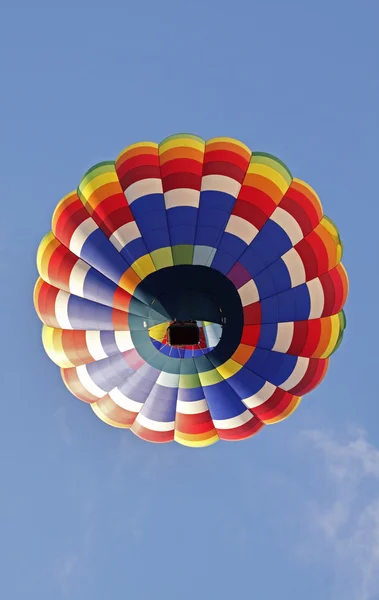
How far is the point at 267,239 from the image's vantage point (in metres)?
15.7

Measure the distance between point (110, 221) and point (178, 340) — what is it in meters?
2.36

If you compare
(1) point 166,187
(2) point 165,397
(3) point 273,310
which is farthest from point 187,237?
(2) point 165,397

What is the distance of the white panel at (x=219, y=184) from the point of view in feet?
51.3

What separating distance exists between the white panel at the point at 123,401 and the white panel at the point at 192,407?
717 millimetres

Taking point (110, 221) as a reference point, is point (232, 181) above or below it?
above

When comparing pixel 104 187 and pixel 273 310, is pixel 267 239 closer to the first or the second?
pixel 273 310

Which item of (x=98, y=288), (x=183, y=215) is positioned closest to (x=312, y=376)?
(x=183, y=215)

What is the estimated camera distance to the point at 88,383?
16.8 metres

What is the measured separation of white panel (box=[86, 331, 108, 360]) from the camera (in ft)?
53.8

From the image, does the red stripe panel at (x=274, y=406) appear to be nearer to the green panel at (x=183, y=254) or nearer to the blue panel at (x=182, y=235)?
the green panel at (x=183, y=254)

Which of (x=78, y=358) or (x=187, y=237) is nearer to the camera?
(x=187, y=237)

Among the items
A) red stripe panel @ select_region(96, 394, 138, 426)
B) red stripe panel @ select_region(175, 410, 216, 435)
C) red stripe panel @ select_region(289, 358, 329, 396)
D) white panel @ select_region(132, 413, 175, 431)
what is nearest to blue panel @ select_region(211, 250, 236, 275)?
red stripe panel @ select_region(289, 358, 329, 396)

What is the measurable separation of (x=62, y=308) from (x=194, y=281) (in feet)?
8.23

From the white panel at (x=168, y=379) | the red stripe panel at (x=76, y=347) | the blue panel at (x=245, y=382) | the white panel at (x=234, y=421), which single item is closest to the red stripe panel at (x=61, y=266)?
the red stripe panel at (x=76, y=347)
